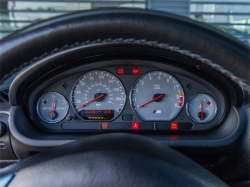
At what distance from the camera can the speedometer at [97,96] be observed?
7.91ft

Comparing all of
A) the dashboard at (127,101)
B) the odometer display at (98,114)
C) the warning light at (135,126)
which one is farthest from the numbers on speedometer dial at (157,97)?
the odometer display at (98,114)

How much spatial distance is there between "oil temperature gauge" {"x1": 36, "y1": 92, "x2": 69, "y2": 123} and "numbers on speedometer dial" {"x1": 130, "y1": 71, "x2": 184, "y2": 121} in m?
0.67

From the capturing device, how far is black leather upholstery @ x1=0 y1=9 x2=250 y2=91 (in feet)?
2.31

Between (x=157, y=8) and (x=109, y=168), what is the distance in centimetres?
718

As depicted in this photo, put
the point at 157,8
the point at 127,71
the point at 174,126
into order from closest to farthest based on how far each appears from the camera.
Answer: the point at 174,126, the point at 127,71, the point at 157,8

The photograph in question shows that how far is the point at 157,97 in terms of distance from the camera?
243cm

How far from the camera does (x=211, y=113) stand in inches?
94.0

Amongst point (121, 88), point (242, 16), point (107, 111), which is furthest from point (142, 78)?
point (242, 16)

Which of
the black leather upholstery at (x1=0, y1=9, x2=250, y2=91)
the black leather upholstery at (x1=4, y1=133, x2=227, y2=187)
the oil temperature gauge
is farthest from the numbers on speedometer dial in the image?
the black leather upholstery at (x1=0, y1=9, x2=250, y2=91)

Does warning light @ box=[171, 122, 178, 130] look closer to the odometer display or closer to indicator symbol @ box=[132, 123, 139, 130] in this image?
indicator symbol @ box=[132, 123, 139, 130]

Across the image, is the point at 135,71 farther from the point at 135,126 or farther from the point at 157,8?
the point at 157,8

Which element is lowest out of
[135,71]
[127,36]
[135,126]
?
[135,126]

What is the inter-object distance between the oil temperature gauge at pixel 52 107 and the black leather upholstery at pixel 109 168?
141 centimetres

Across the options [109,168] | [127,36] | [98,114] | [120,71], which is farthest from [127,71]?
[127,36]
